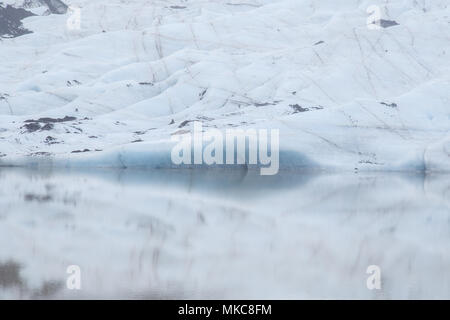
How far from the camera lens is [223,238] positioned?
991 cm

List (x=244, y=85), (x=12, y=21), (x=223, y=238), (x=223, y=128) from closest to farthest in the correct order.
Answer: (x=223, y=238) < (x=223, y=128) < (x=244, y=85) < (x=12, y=21)

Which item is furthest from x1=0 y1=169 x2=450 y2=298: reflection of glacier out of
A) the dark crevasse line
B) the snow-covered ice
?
the dark crevasse line

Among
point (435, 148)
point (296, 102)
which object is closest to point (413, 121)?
point (435, 148)

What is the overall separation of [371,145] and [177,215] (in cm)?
1036

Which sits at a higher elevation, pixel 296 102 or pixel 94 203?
pixel 296 102

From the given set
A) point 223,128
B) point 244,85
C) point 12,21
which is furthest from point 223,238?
point 12,21

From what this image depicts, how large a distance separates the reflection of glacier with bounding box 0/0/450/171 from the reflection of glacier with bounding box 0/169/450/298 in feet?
12.3

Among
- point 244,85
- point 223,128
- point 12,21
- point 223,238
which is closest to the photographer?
point 223,238

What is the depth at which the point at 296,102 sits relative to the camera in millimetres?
23922

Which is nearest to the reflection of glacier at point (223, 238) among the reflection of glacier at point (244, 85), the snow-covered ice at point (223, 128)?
the snow-covered ice at point (223, 128)

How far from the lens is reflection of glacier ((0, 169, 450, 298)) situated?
737 cm

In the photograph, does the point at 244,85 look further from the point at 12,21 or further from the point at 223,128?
the point at 12,21

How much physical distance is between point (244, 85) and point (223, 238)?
660 inches
